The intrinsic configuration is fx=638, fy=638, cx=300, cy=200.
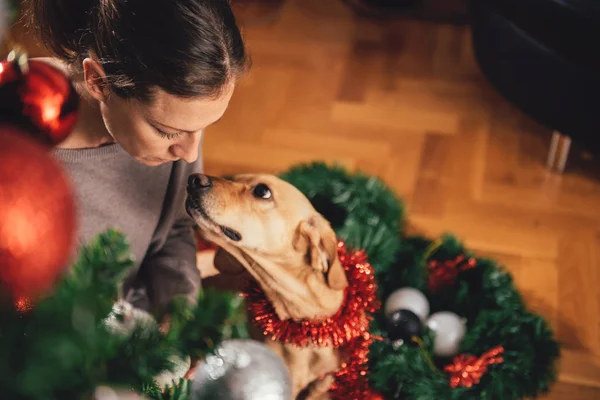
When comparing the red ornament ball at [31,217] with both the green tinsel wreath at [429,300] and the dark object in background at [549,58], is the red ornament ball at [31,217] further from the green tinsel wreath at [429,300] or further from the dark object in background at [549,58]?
the dark object in background at [549,58]

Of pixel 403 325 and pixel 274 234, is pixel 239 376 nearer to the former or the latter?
pixel 274 234

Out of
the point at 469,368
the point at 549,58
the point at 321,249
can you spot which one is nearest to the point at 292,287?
the point at 321,249

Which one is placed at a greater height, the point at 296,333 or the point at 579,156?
the point at 296,333

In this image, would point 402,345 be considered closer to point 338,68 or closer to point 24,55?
point 24,55

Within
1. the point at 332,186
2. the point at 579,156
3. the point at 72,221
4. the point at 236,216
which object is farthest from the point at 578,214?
the point at 72,221

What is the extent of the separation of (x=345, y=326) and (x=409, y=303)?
29cm

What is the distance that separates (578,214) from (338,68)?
97 centimetres

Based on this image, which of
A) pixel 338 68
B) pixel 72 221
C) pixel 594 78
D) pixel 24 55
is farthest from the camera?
pixel 338 68

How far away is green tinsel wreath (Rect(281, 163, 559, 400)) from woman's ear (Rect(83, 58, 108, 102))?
73cm

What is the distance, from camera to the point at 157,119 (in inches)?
32.7

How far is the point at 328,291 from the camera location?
1.06 m

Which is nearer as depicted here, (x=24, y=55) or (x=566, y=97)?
(x=24, y=55)

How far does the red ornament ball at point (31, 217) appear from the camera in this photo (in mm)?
342

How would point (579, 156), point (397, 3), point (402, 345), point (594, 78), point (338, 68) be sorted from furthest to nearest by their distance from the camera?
point (397, 3) → point (338, 68) → point (579, 156) → point (594, 78) → point (402, 345)
